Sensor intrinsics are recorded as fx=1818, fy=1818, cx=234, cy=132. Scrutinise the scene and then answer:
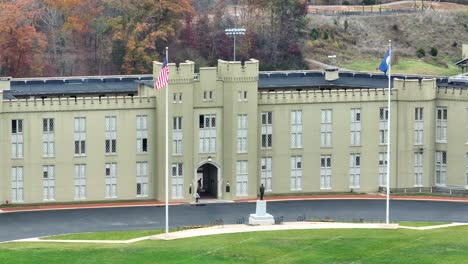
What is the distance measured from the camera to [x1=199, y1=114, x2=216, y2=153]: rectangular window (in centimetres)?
14138

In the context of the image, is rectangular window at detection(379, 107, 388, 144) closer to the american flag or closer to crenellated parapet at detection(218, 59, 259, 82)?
crenellated parapet at detection(218, 59, 259, 82)

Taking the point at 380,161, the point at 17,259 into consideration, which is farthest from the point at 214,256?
the point at 380,161

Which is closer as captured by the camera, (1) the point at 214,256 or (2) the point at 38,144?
(1) the point at 214,256

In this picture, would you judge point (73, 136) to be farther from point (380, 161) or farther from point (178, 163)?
point (380, 161)

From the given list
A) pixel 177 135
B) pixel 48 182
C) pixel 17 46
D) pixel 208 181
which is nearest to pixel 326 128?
pixel 208 181

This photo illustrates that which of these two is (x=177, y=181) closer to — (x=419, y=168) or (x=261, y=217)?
(x=261, y=217)

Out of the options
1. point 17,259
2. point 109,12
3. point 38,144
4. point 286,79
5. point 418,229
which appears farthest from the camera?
point 109,12

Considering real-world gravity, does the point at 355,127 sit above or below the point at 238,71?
below

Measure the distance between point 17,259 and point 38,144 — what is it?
23.0m

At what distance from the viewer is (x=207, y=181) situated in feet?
470

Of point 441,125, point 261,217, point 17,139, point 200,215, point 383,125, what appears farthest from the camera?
point 441,125

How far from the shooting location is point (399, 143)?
146125 millimetres

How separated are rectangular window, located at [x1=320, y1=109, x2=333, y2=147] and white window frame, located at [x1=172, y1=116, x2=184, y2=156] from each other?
38.7ft

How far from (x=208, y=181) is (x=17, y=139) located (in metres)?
15.9
